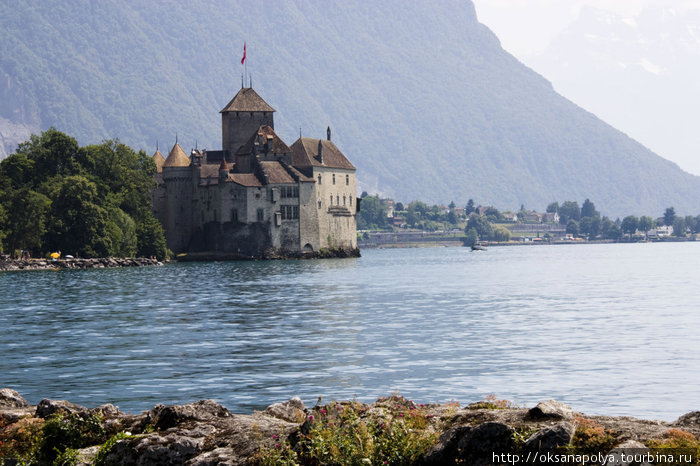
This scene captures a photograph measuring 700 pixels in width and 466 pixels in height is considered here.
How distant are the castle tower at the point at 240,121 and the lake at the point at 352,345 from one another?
9261cm

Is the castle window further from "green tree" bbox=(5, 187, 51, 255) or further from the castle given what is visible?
"green tree" bbox=(5, 187, 51, 255)

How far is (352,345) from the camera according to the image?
45.5 meters

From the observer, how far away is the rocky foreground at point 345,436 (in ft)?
53.4

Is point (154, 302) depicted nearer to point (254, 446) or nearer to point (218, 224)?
point (254, 446)

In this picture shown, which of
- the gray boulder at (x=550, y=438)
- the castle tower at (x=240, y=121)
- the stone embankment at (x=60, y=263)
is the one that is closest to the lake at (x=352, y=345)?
the gray boulder at (x=550, y=438)

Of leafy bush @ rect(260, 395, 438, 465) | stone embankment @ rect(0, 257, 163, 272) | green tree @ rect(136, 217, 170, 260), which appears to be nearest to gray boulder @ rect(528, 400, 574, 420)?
leafy bush @ rect(260, 395, 438, 465)

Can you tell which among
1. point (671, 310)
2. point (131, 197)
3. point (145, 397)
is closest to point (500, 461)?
point (145, 397)

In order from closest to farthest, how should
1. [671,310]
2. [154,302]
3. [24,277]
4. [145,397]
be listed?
1. [145,397]
2. [671,310]
3. [154,302]
4. [24,277]

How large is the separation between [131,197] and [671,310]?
326 ft

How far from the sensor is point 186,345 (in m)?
45.6

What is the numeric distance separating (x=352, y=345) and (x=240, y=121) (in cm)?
14024

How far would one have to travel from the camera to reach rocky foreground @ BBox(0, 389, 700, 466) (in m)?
16.3

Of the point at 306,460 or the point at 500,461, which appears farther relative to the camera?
the point at 306,460

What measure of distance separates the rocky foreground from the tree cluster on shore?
Answer: 363ft
